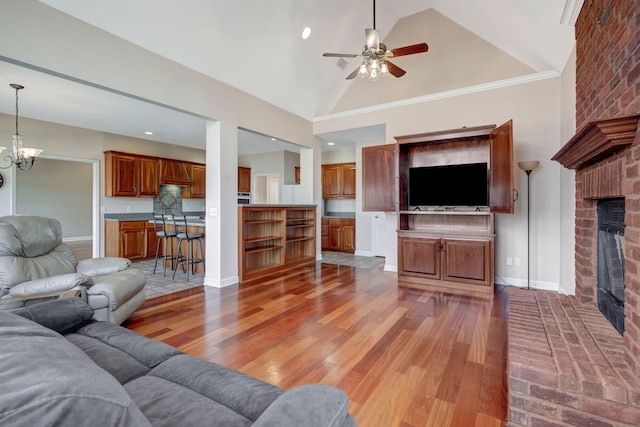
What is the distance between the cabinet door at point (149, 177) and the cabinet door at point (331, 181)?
4.09 metres

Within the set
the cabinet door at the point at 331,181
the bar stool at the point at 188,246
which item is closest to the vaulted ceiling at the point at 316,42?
the bar stool at the point at 188,246

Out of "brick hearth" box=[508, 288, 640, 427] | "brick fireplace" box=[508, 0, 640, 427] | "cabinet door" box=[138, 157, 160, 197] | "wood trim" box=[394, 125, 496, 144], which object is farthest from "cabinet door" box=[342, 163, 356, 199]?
"brick hearth" box=[508, 288, 640, 427]

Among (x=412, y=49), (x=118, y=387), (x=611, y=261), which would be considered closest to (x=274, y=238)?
(x=412, y=49)

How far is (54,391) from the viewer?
528 millimetres

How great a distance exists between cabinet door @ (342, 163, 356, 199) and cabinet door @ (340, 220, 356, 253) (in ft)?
2.43

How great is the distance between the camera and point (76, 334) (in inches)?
66.0

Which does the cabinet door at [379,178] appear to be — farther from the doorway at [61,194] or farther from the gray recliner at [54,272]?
the doorway at [61,194]

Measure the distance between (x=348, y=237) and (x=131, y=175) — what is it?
17.0ft

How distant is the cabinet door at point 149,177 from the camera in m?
6.86

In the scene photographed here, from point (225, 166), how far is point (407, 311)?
3133mm

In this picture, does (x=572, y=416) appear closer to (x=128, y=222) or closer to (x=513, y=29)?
(x=513, y=29)

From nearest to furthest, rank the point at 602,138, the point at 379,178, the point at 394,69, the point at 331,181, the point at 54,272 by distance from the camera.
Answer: the point at 602,138, the point at 54,272, the point at 394,69, the point at 379,178, the point at 331,181

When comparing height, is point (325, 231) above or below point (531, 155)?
below

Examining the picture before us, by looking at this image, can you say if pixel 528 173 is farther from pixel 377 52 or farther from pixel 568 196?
pixel 377 52
